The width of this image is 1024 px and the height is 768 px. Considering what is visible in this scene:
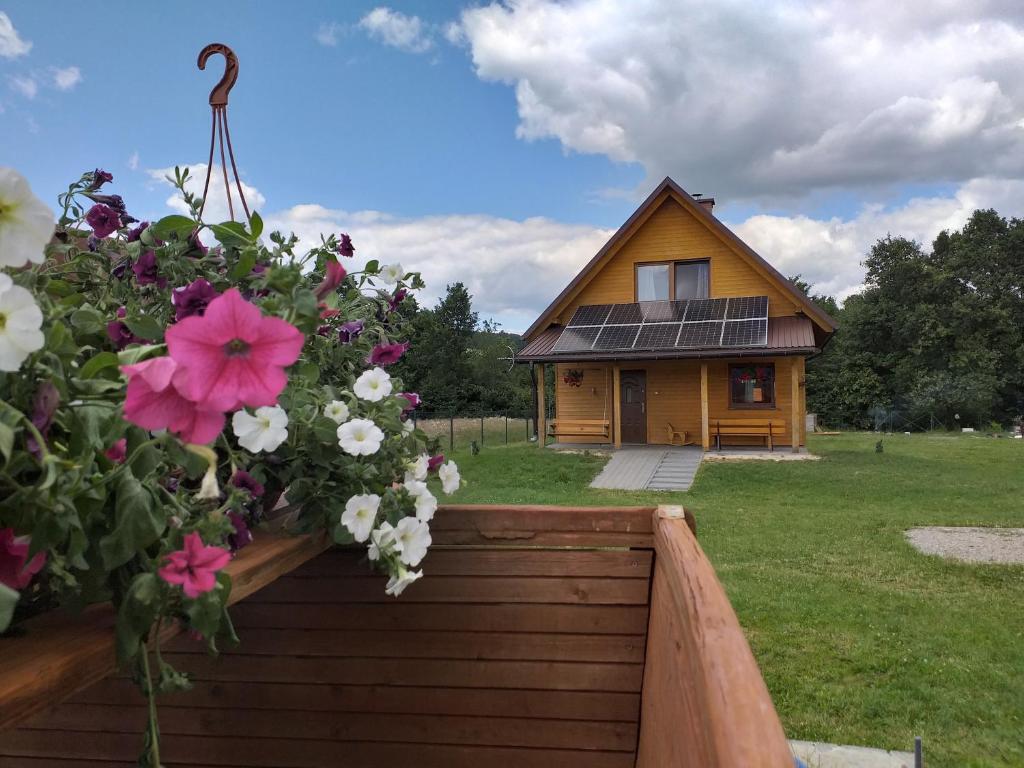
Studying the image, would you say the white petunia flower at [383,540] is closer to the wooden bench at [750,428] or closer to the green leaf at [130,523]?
the green leaf at [130,523]

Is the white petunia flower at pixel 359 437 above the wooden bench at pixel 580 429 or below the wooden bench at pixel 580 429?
above

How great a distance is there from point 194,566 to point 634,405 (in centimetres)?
1556

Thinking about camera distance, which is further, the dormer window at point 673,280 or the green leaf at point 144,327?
the dormer window at point 673,280

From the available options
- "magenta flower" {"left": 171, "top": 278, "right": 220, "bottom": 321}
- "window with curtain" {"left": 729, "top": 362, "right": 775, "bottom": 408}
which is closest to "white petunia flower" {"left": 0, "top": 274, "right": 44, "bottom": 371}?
"magenta flower" {"left": 171, "top": 278, "right": 220, "bottom": 321}

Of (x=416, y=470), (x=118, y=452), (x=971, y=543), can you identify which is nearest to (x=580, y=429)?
(x=971, y=543)

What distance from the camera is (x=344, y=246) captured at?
159cm

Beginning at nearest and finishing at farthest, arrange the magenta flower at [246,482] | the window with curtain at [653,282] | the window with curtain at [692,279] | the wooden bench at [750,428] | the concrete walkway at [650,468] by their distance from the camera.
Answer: the magenta flower at [246,482] < the concrete walkway at [650,468] < the wooden bench at [750,428] < the window with curtain at [692,279] < the window with curtain at [653,282]

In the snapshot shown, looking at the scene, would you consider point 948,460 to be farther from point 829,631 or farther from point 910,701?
point 910,701

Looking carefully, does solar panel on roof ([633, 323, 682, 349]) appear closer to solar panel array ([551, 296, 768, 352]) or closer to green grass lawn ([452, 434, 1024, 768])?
solar panel array ([551, 296, 768, 352])

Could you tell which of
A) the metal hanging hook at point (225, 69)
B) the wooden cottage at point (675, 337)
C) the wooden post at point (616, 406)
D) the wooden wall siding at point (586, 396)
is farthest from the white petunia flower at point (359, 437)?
the wooden wall siding at point (586, 396)

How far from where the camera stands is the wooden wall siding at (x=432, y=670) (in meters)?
1.72

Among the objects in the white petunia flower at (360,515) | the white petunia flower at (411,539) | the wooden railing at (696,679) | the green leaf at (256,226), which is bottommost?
the wooden railing at (696,679)

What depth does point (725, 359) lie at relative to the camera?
48.3ft

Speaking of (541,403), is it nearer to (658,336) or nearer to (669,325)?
(658,336)
